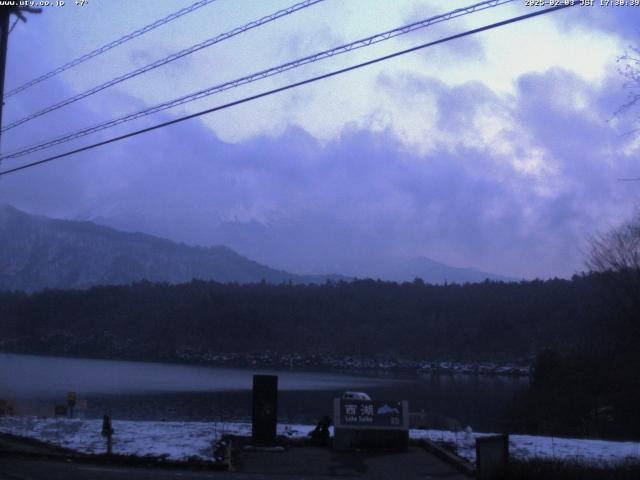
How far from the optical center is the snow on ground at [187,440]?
642 inches

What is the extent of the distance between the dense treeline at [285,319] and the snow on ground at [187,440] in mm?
105874

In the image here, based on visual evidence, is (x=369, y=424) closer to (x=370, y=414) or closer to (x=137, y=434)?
(x=370, y=414)

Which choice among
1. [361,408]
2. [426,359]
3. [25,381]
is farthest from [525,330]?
[361,408]

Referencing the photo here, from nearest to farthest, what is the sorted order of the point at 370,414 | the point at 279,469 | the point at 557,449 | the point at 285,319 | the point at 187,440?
the point at 279,469 → the point at 557,449 → the point at 187,440 → the point at 370,414 → the point at 285,319

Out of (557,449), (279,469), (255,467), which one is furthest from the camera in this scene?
(557,449)

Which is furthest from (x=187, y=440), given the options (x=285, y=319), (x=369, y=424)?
(x=285, y=319)

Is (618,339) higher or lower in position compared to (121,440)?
higher

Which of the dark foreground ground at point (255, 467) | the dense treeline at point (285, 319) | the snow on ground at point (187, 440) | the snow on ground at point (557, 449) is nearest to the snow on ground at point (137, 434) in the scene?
the snow on ground at point (187, 440)

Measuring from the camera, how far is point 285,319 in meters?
163

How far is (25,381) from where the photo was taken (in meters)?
72.7

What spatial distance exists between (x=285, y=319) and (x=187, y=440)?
14553 cm

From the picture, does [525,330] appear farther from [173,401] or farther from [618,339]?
[618,339]

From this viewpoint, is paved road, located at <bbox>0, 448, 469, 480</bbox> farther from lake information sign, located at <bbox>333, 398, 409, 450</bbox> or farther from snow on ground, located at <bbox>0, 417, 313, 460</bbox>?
snow on ground, located at <bbox>0, 417, 313, 460</bbox>

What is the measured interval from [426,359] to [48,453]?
124 metres
